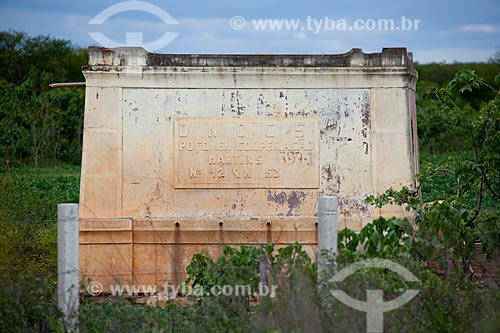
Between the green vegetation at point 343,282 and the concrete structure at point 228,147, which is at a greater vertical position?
the concrete structure at point 228,147

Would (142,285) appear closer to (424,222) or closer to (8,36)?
(424,222)

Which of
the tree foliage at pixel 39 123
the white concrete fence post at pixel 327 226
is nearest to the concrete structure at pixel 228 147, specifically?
the white concrete fence post at pixel 327 226

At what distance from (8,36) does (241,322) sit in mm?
53241

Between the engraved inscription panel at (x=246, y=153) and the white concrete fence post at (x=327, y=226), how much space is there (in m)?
3.67

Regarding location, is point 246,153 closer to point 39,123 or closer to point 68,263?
point 68,263

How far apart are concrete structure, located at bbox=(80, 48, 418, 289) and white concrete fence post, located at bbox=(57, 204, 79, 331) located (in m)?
3.64

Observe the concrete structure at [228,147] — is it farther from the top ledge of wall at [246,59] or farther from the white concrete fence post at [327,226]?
the white concrete fence post at [327,226]

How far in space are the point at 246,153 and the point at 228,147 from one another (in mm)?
252

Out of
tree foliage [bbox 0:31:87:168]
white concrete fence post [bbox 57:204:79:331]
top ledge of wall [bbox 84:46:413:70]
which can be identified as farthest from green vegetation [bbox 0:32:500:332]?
tree foliage [bbox 0:31:87:168]

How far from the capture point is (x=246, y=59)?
36.5 ft

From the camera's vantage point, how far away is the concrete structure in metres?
11.1

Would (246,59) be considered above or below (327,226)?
above

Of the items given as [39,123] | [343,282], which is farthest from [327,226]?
[39,123]

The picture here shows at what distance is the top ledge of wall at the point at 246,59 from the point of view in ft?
36.4
